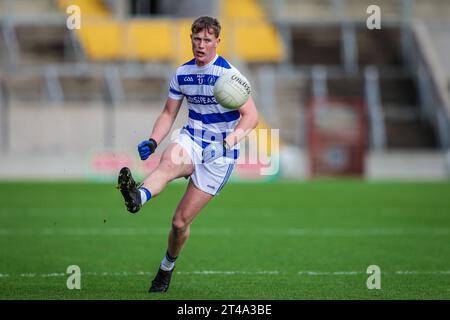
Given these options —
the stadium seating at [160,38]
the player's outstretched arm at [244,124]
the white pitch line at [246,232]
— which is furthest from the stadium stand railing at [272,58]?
the player's outstretched arm at [244,124]

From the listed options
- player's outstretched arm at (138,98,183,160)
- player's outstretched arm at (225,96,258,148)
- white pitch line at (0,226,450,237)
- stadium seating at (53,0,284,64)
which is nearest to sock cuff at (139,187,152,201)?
player's outstretched arm at (138,98,183,160)

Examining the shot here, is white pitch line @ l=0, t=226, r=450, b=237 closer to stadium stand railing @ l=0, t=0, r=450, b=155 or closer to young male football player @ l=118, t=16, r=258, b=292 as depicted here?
young male football player @ l=118, t=16, r=258, b=292

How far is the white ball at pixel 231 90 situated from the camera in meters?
9.74

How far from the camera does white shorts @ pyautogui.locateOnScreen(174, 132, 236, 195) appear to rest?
10125 mm

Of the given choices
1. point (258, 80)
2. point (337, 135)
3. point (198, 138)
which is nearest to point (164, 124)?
point (198, 138)

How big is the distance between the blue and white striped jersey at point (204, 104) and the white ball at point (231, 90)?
0.70 feet

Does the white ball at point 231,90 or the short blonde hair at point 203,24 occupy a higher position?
the short blonde hair at point 203,24

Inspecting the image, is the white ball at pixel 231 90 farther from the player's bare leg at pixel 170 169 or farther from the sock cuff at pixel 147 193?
the sock cuff at pixel 147 193

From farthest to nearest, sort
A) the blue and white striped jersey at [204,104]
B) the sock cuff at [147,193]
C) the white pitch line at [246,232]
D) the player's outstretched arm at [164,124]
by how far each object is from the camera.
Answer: the white pitch line at [246,232] → the player's outstretched arm at [164,124] → the blue and white striped jersey at [204,104] → the sock cuff at [147,193]

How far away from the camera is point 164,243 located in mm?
15414

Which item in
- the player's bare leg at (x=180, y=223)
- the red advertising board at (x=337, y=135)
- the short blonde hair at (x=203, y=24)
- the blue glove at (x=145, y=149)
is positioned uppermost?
the short blonde hair at (x=203, y=24)
